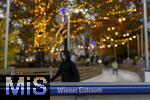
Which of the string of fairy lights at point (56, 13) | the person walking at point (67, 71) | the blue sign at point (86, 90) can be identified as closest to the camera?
the blue sign at point (86, 90)

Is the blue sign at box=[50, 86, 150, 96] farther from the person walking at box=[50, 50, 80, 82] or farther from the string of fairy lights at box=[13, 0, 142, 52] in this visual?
the string of fairy lights at box=[13, 0, 142, 52]

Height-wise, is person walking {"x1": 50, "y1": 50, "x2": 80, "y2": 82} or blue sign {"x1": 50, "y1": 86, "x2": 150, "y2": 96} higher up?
person walking {"x1": 50, "y1": 50, "x2": 80, "y2": 82}

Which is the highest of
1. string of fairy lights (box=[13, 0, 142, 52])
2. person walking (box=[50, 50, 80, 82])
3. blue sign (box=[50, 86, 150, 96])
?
string of fairy lights (box=[13, 0, 142, 52])

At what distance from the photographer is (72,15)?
37.9 metres

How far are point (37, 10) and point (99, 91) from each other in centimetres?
2825

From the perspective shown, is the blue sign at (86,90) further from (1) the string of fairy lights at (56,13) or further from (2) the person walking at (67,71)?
(1) the string of fairy lights at (56,13)

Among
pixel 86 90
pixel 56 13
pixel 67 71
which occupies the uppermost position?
pixel 56 13

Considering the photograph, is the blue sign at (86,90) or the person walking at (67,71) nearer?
the blue sign at (86,90)

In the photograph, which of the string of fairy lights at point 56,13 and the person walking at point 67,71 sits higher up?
the string of fairy lights at point 56,13

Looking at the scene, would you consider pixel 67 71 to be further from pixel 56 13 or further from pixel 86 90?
pixel 56 13

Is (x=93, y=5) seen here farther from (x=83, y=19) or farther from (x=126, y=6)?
(x=126, y=6)

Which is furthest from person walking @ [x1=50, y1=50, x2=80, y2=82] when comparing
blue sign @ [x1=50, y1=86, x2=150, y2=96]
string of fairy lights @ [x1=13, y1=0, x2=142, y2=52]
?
string of fairy lights @ [x1=13, y1=0, x2=142, y2=52]

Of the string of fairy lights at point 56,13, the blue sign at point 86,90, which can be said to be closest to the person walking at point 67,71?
the blue sign at point 86,90

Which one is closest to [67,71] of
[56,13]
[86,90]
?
[86,90]
